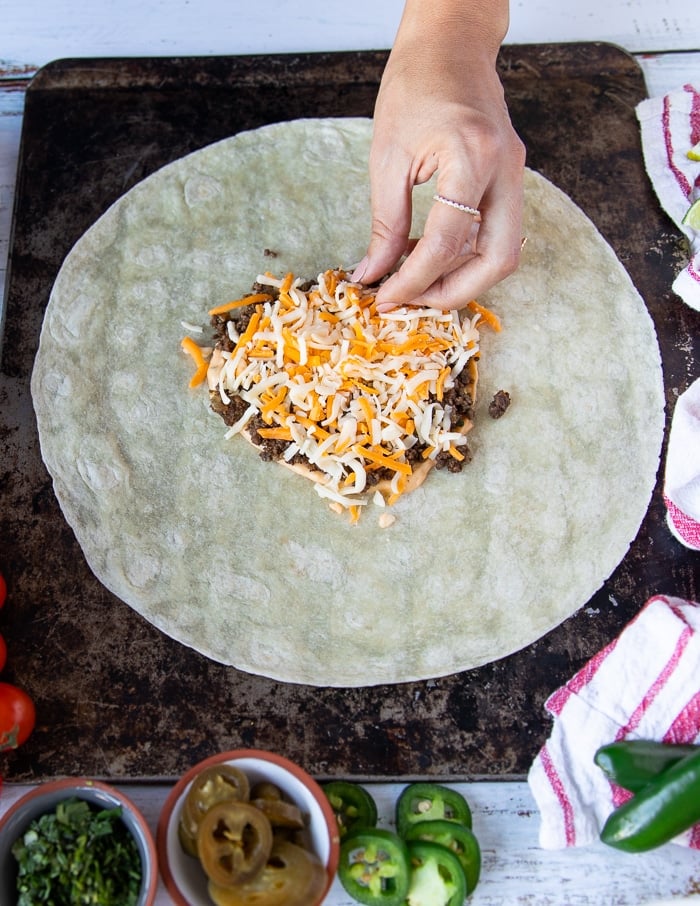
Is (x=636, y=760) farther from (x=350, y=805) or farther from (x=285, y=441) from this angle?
(x=285, y=441)

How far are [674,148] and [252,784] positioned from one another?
2463 mm

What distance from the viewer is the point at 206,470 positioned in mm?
2664

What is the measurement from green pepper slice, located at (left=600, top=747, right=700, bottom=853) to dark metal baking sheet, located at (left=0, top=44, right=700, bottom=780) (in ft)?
1.01

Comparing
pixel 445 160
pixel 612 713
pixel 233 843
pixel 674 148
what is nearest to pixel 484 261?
pixel 445 160

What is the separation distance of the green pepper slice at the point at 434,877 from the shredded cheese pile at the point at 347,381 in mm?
912

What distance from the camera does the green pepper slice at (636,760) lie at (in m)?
2.30

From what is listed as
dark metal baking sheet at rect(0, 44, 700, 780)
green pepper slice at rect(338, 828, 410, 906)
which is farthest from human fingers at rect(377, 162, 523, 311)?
green pepper slice at rect(338, 828, 410, 906)

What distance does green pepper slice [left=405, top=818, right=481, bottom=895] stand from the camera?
231 cm

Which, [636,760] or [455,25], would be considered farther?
[455,25]

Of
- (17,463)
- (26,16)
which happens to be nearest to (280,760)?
(17,463)

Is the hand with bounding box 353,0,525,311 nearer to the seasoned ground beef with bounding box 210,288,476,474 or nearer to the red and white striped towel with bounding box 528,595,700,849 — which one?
the seasoned ground beef with bounding box 210,288,476,474

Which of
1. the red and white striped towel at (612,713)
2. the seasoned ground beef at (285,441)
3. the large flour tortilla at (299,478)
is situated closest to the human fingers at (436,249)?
the seasoned ground beef at (285,441)

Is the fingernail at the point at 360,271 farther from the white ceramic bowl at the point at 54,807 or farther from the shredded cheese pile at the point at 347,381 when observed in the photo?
the white ceramic bowl at the point at 54,807

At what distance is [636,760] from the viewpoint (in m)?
2.31
